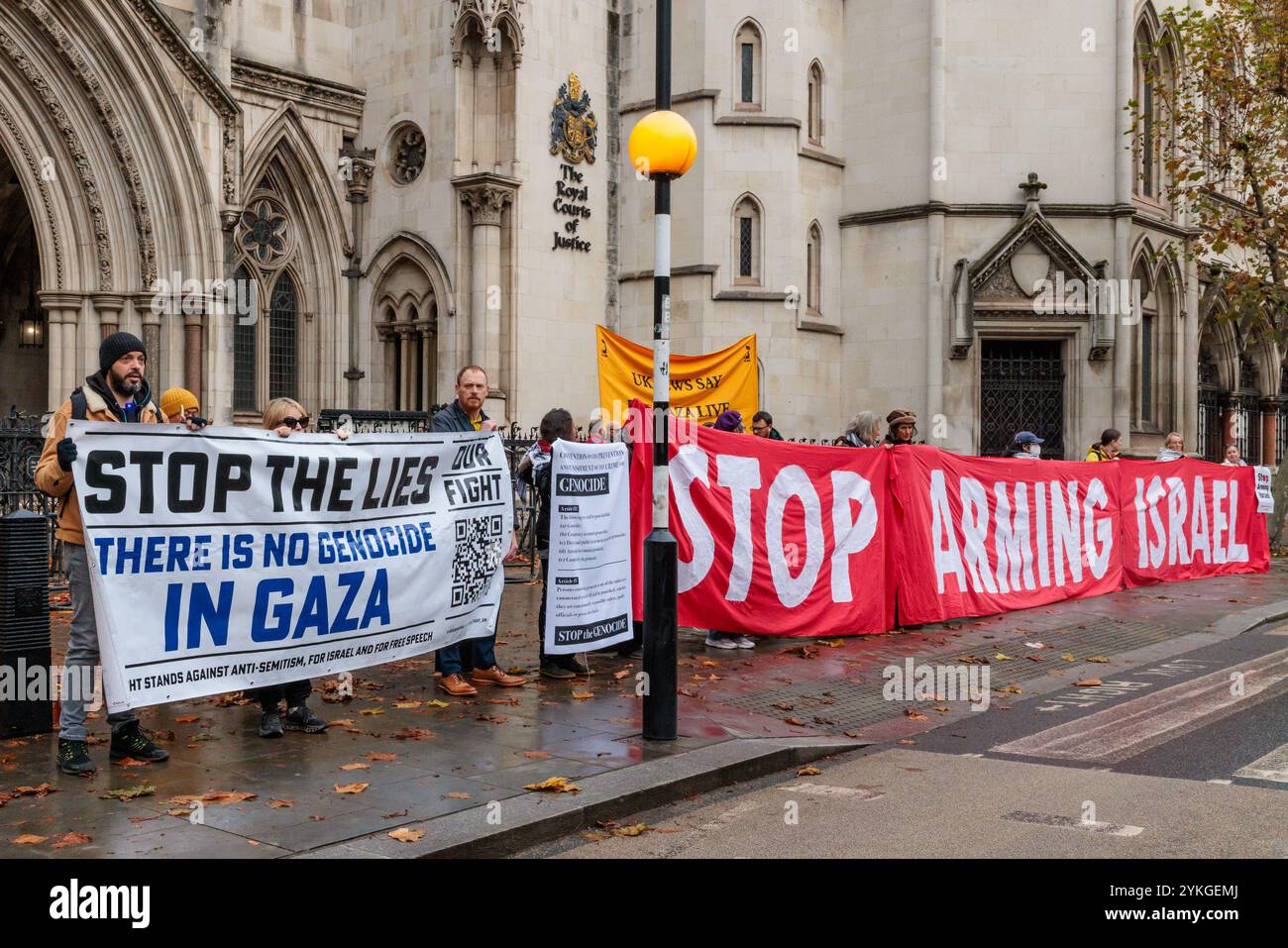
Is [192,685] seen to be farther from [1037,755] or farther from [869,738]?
[1037,755]

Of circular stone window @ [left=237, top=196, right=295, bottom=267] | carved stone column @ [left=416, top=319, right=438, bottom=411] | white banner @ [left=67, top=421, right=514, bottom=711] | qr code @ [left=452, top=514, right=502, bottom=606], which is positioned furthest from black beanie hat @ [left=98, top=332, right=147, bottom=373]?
circular stone window @ [left=237, top=196, right=295, bottom=267]

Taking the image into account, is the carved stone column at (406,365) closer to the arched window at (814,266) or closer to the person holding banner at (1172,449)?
the arched window at (814,266)

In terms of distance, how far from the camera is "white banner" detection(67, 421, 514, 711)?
656cm

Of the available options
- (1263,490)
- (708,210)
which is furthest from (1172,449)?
(708,210)

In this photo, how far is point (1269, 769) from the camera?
22.6 ft

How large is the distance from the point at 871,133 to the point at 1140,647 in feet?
50.5

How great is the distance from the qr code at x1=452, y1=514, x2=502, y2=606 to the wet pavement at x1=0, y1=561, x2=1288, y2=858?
72cm

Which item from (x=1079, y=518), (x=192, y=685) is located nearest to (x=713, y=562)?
(x=192, y=685)

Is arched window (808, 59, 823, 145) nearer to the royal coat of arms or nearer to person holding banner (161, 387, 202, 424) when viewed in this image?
the royal coat of arms

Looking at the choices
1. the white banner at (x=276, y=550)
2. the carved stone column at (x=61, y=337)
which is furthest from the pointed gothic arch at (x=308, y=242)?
the white banner at (x=276, y=550)

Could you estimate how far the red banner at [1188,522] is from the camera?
52.5ft

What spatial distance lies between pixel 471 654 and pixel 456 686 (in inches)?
22.6

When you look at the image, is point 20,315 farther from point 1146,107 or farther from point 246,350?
point 1146,107

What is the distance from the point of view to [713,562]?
10883 millimetres
